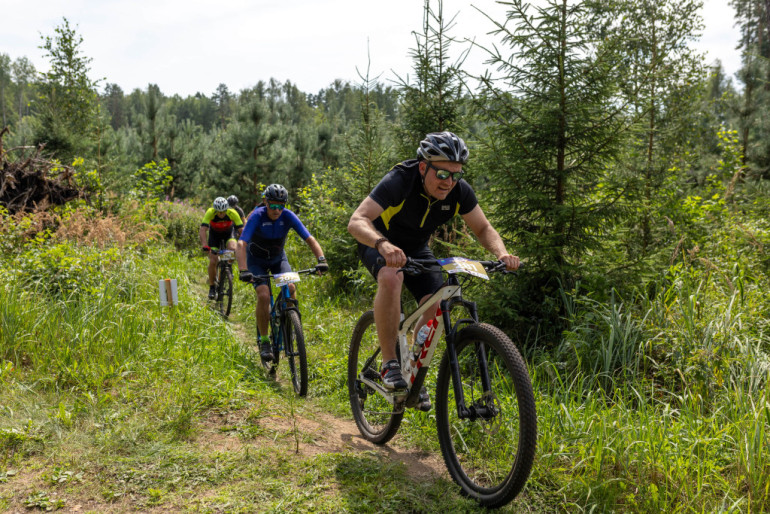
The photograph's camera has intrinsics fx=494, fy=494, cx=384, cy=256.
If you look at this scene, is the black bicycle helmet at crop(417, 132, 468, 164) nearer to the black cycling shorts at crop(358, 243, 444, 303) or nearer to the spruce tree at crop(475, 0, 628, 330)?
the black cycling shorts at crop(358, 243, 444, 303)

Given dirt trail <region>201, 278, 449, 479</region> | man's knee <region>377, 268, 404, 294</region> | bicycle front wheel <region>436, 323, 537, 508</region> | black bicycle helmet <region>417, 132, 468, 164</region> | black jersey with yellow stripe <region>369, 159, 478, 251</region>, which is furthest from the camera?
dirt trail <region>201, 278, 449, 479</region>

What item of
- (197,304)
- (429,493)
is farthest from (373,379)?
(197,304)

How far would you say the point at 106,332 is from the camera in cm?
545

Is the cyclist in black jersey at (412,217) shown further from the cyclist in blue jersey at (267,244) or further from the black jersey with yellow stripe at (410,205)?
the cyclist in blue jersey at (267,244)

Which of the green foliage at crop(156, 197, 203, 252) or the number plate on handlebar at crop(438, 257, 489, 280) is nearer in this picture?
the number plate on handlebar at crop(438, 257, 489, 280)

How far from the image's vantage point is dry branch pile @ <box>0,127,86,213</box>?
9.48 meters

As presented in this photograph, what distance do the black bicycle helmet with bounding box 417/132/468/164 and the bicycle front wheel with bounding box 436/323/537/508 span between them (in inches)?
47.6

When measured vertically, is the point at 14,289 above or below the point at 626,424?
above

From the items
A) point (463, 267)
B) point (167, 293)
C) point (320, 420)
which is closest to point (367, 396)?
point (320, 420)

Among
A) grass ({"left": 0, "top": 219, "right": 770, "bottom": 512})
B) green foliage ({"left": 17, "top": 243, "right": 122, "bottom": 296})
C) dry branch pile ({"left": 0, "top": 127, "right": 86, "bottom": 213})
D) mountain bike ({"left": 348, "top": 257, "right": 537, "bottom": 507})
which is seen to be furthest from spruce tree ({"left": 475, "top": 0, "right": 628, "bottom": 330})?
dry branch pile ({"left": 0, "top": 127, "right": 86, "bottom": 213})

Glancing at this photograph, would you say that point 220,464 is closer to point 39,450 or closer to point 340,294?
point 39,450

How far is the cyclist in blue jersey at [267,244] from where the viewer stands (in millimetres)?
6164

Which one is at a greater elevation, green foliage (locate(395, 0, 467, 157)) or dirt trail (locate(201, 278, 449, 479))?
green foliage (locate(395, 0, 467, 157))

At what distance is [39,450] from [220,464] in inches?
53.8
